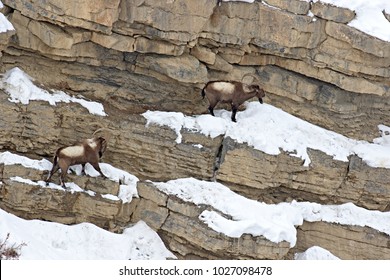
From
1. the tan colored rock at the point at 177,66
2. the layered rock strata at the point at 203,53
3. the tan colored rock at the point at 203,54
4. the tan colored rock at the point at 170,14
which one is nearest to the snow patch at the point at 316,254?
the layered rock strata at the point at 203,53

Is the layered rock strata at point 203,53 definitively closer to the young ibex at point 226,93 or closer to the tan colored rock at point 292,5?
the tan colored rock at point 292,5

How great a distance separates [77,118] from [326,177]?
6.86m

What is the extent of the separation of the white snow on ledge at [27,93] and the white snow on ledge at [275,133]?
1.52 m

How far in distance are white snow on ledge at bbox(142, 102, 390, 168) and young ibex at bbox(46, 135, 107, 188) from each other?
1.50 meters

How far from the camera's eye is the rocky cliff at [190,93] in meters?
17.4

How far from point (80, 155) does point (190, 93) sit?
13.3ft

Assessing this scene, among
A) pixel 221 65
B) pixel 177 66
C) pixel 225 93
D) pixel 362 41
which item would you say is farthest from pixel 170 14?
pixel 362 41

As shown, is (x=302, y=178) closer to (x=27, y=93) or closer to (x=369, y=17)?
(x=369, y=17)

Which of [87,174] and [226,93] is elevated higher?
[226,93]

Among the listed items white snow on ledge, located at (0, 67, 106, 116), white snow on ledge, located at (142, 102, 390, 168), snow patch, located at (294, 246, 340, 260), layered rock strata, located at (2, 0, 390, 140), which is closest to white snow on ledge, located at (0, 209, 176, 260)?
white snow on ledge, located at (142, 102, 390, 168)

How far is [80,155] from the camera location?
17297mm

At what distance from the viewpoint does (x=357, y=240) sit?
18375mm

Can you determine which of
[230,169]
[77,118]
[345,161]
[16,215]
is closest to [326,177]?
[345,161]

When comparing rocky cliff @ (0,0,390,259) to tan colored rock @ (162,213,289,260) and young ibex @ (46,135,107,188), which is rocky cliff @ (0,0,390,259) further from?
young ibex @ (46,135,107,188)
